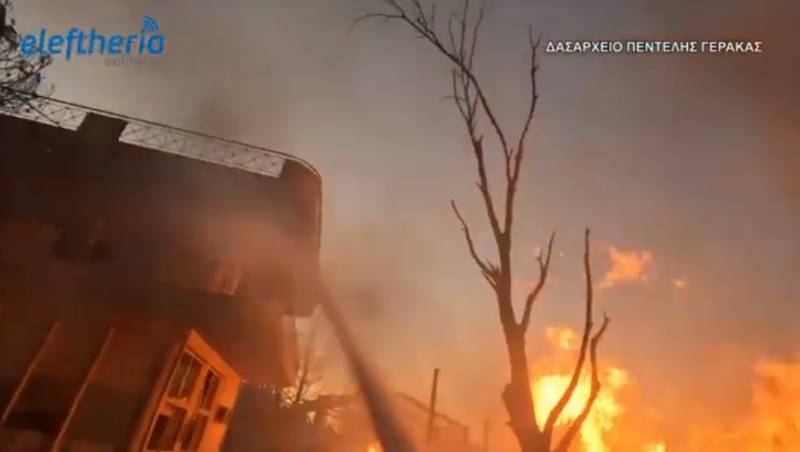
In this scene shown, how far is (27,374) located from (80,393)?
29.1 inches

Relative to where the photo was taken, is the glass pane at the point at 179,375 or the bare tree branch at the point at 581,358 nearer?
the bare tree branch at the point at 581,358

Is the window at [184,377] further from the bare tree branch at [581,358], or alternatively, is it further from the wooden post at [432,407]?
the wooden post at [432,407]

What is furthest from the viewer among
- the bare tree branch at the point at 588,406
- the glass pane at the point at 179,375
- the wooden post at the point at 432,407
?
the wooden post at the point at 432,407

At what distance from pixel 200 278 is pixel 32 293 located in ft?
10.3

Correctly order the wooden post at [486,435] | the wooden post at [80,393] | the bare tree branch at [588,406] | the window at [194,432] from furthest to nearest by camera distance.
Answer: the wooden post at [486,435] < the window at [194,432] < the wooden post at [80,393] < the bare tree branch at [588,406]

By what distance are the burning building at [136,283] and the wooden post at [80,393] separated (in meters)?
0.02

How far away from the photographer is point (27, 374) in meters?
7.30

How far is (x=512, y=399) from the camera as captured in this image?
13.7ft

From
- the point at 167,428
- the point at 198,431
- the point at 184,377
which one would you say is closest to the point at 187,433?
the point at 198,431

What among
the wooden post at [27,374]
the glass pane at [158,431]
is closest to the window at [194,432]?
the glass pane at [158,431]

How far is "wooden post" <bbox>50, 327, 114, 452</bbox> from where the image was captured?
711 cm

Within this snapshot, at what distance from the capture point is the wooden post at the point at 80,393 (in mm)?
7109

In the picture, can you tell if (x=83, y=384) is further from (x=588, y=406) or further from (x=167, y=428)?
(x=588, y=406)

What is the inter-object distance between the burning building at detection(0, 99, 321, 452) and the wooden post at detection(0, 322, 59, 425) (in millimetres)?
19
